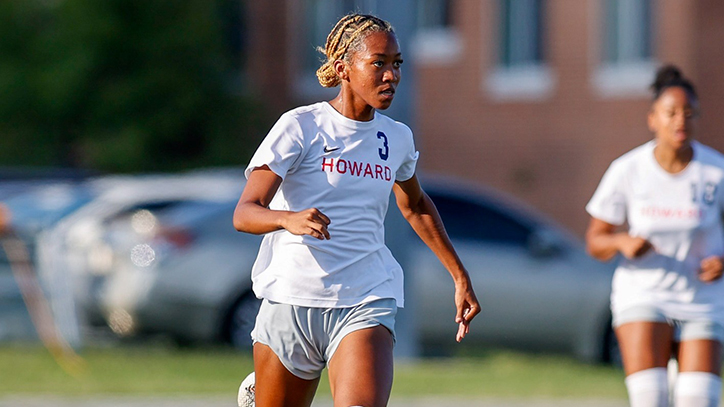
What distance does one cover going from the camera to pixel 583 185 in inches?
942

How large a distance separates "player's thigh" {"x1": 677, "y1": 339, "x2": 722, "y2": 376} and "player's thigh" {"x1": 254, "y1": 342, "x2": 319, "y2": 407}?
2.00 m

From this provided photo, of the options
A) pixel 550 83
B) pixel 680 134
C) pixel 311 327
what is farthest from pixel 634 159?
pixel 550 83

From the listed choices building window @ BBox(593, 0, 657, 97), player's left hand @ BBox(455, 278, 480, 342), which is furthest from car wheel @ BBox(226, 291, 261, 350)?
building window @ BBox(593, 0, 657, 97)

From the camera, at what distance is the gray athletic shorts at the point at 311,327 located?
4.98 metres

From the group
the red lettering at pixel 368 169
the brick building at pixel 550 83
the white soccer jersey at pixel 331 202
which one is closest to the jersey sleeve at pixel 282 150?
the white soccer jersey at pixel 331 202

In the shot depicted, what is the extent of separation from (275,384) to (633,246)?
6.64 feet

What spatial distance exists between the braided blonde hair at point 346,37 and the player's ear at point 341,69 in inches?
0.6

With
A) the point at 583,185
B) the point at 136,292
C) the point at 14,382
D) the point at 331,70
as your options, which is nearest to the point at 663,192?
the point at 331,70

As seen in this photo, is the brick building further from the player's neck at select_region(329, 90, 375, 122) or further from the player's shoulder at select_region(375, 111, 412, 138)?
the player's neck at select_region(329, 90, 375, 122)

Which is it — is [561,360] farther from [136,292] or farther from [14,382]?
[14,382]

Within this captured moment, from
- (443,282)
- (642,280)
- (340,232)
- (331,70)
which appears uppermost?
(331,70)

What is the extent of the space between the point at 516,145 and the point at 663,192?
1845 centimetres

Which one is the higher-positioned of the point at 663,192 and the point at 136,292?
the point at 663,192

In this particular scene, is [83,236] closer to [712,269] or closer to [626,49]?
[712,269]
